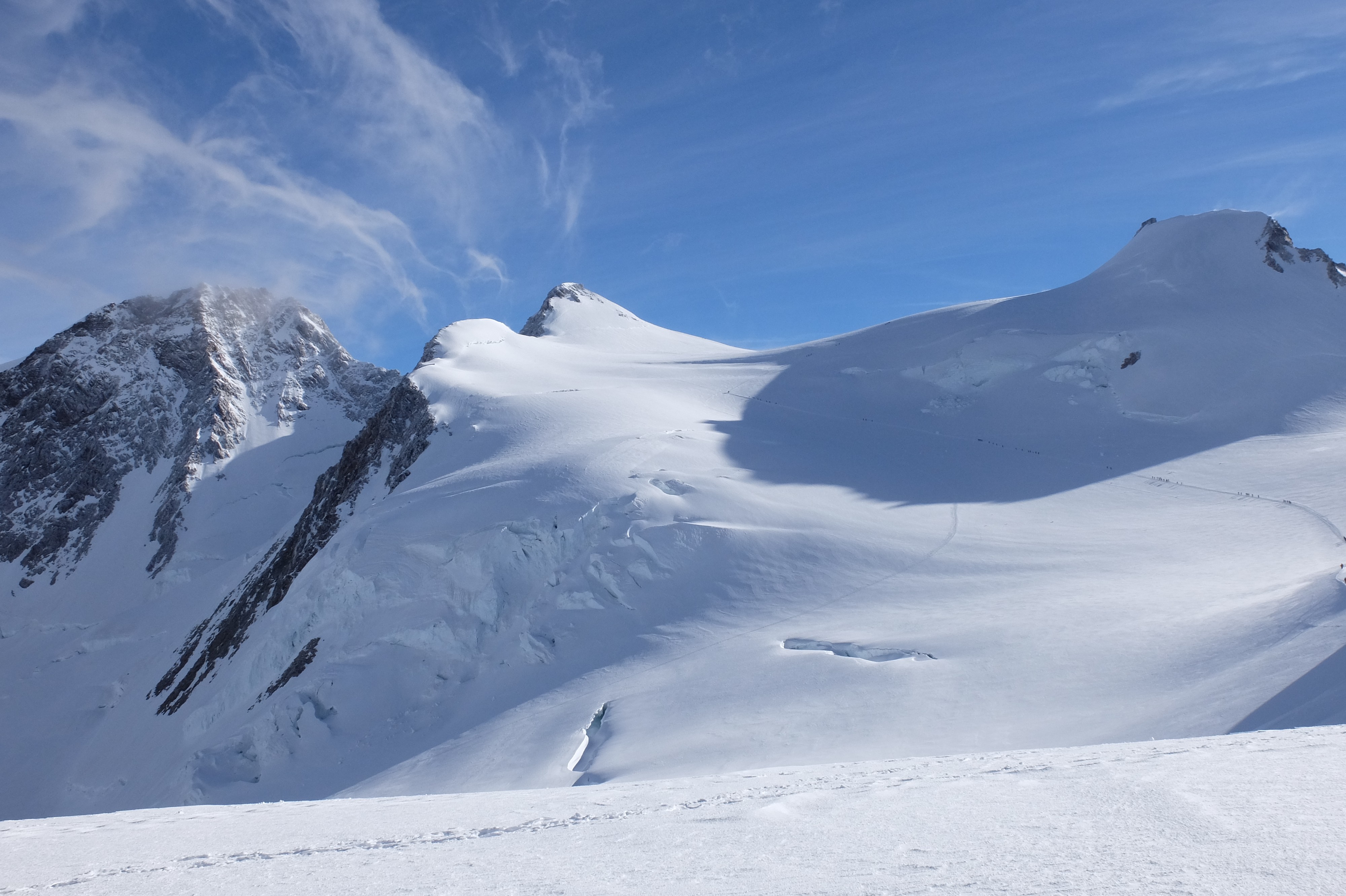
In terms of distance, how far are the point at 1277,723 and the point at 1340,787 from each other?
20.6ft

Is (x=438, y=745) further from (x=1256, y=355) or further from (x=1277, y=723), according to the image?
(x=1256, y=355)

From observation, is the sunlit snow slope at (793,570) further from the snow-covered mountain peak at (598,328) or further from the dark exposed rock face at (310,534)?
the snow-covered mountain peak at (598,328)

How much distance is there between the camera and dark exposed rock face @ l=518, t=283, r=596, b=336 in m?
71.1

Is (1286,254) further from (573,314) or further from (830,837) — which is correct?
(830,837)

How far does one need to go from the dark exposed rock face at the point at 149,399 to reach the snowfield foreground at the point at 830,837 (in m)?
62.4

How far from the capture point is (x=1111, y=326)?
4825 centimetres

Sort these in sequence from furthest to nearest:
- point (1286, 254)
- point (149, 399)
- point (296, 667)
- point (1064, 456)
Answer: point (149, 399)
point (1286, 254)
point (1064, 456)
point (296, 667)

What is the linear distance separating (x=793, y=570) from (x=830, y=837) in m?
17.4

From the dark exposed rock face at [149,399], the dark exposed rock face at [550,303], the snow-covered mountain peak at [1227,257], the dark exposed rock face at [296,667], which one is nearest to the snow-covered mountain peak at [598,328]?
the dark exposed rock face at [550,303]

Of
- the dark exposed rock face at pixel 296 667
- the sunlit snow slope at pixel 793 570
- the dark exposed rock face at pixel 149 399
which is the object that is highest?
the dark exposed rock face at pixel 149 399

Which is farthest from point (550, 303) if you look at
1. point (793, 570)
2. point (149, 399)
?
point (793, 570)

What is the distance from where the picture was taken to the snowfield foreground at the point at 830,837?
6.40 meters

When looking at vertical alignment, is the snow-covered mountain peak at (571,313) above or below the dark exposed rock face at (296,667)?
above

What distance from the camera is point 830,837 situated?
802cm
